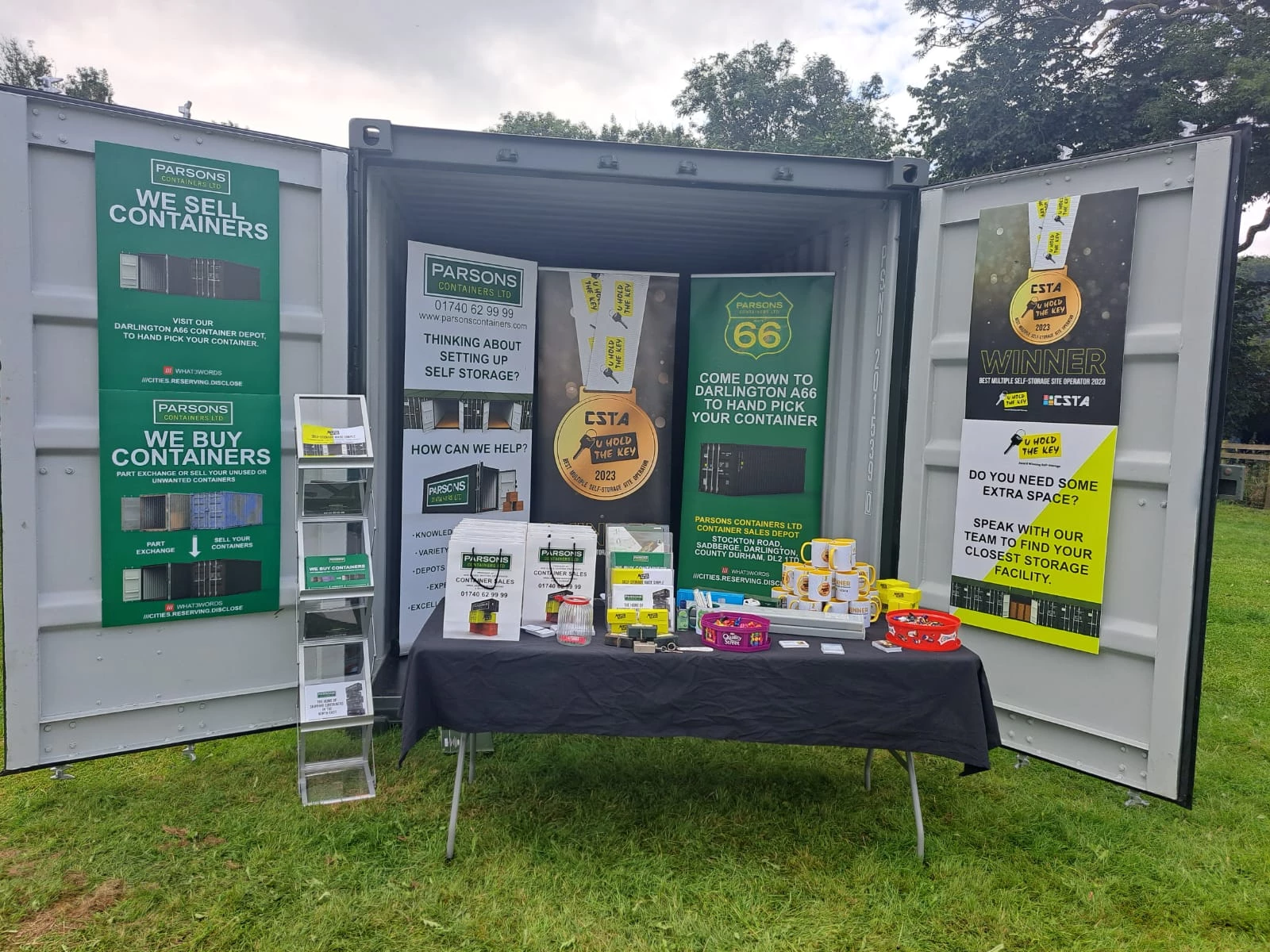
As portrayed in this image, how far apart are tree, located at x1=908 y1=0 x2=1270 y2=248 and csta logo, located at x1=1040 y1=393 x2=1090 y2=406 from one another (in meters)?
11.4

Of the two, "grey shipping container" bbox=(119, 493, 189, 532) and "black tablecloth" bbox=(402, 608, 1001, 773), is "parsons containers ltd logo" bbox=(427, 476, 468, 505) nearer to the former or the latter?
"grey shipping container" bbox=(119, 493, 189, 532)

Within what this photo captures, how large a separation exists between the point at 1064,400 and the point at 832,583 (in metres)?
1.31

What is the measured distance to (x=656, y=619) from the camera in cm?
254

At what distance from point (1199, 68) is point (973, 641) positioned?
43.1 ft

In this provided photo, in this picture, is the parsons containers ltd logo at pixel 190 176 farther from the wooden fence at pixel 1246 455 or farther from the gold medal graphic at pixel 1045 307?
the wooden fence at pixel 1246 455

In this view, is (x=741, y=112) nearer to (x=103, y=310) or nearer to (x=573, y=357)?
(x=573, y=357)

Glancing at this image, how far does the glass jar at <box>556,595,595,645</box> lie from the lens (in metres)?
2.49

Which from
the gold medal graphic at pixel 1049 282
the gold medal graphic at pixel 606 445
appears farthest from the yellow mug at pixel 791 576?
the gold medal graphic at pixel 606 445

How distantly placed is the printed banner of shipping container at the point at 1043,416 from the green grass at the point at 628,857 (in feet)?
2.70

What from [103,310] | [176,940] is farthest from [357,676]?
[103,310]

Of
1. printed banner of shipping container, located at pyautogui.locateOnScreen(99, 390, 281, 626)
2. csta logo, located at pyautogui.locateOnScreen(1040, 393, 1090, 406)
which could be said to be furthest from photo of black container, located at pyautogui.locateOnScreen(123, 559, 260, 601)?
csta logo, located at pyautogui.locateOnScreen(1040, 393, 1090, 406)

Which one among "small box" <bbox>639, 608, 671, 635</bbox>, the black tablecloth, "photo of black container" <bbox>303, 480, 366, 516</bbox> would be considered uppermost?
"photo of black container" <bbox>303, 480, 366, 516</bbox>

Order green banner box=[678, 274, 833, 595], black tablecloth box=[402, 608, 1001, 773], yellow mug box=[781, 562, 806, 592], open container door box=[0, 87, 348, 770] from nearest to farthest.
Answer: black tablecloth box=[402, 608, 1001, 773] < open container door box=[0, 87, 348, 770] < yellow mug box=[781, 562, 806, 592] < green banner box=[678, 274, 833, 595]

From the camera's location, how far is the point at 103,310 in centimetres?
277
